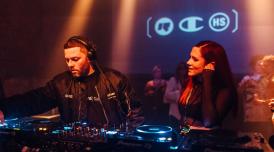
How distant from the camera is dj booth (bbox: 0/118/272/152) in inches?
59.5

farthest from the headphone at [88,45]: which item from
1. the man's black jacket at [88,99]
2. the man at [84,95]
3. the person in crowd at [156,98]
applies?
the person in crowd at [156,98]

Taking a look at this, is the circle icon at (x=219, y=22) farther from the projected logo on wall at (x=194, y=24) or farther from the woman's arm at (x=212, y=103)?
Answer: the woman's arm at (x=212, y=103)

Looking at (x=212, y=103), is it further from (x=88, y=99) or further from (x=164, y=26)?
(x=164, y=26)

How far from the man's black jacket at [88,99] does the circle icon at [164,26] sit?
3.82 meters

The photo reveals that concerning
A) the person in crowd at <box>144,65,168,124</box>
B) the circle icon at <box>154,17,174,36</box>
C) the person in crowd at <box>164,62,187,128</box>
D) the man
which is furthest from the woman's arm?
the circle icon at <box>154,17,174,36</box>

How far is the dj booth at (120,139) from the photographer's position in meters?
1.51

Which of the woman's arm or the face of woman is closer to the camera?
the woman's arm

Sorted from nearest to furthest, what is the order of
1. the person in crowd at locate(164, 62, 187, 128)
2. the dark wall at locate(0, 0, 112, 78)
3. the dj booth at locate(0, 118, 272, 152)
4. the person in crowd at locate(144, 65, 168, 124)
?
the dj booth at locate(0, 118, 272, 152), the person in crowd at locate(164, 62, 187, 128), the person in crowd at locate(144, 65, 168, 124), the dark wall at locate(0, 0, 112, 78)

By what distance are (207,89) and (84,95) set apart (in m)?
0.91

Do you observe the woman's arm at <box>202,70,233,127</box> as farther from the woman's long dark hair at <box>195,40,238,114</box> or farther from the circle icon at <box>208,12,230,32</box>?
the circle icon at <box>208,12,230,32</box>

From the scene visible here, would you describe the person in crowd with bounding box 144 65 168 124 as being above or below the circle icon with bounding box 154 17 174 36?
below

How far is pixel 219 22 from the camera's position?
622cm

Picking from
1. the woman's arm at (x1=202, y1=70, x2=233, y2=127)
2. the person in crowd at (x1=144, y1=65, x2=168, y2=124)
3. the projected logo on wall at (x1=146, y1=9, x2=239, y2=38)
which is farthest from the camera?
the projected logo on wall at (x1=146, y1=9, x2=239, y2=38)

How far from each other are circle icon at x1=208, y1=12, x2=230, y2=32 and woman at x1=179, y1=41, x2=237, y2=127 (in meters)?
3.62
